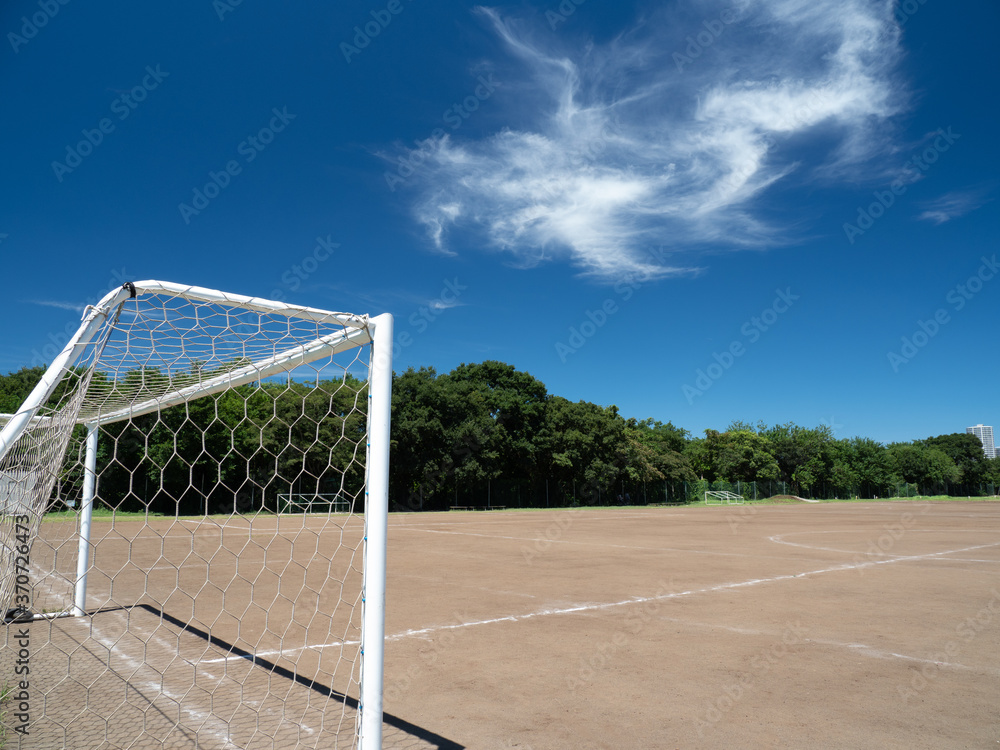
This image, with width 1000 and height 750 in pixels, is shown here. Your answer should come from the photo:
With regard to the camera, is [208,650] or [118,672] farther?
[208,650]

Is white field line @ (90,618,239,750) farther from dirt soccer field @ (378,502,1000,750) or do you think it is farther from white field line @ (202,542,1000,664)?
dirt soccer field @ (378,502,1000,750)

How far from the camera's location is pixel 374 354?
11.0 feet

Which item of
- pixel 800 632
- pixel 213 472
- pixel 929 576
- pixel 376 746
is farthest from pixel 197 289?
pixel 213 472

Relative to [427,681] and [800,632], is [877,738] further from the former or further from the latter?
[427,681]

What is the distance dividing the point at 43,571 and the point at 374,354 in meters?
8.97
